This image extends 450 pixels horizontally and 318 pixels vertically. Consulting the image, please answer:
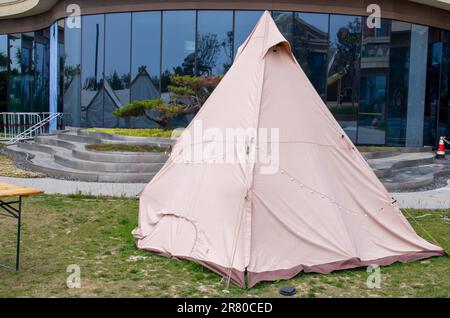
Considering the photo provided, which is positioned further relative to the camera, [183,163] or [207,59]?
[207,59]

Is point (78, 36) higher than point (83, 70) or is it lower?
higher

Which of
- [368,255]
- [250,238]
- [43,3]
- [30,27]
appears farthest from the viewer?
[30,27]

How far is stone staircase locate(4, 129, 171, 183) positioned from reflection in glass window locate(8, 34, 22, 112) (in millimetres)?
9424

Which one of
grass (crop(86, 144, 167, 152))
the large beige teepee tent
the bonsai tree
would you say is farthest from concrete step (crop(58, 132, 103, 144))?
the large beige teepee tent

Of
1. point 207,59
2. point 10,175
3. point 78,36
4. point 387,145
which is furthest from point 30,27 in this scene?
point 387,145

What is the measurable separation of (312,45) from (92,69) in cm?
831

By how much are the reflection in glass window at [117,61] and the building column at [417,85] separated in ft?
34.6

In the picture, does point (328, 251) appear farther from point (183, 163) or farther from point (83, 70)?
point (83, 70)

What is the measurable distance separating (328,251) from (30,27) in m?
22.2

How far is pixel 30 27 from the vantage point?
2452 centimetres

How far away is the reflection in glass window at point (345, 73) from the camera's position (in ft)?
61.0

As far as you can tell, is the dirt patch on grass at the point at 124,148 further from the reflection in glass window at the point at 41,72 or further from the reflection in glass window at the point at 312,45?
the reflection in glass window at the point at 41,72

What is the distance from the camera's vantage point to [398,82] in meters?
19.3

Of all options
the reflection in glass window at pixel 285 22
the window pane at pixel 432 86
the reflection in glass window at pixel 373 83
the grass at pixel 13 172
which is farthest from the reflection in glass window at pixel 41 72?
the window pane at pixel 432 86
